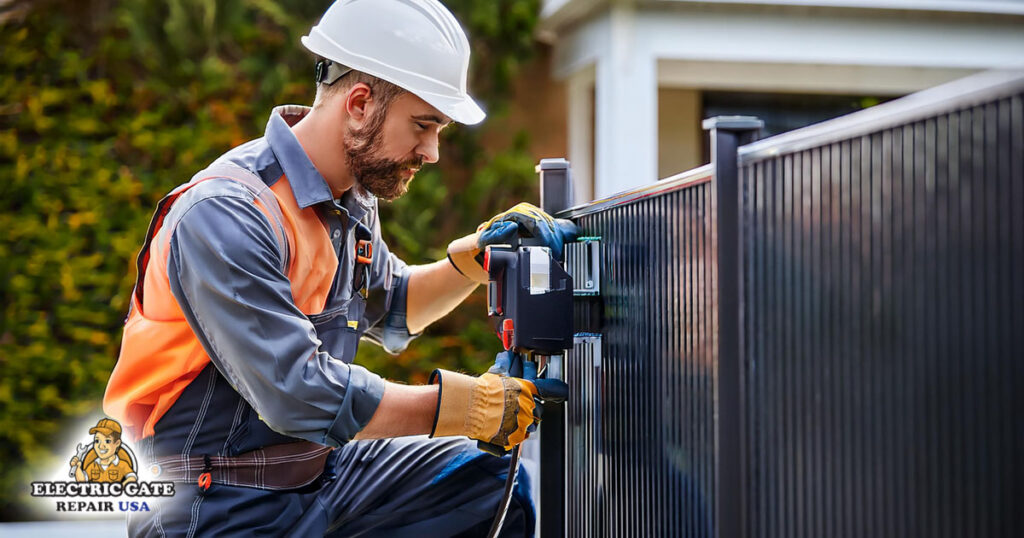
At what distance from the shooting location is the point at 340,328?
1.84 m

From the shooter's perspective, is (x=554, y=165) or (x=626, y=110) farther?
(x=626, y=110)

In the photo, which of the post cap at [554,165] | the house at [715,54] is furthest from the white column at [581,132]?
the post cap at [554,165]

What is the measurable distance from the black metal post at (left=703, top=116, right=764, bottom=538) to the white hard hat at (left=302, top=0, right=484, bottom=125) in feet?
2.04

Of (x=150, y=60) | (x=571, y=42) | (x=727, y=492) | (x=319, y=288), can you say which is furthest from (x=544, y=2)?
(x=727, y=492)

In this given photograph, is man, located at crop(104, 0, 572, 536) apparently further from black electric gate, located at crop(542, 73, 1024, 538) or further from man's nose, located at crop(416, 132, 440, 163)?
black electric gate, located at crop(542, 73, 1024, 538)

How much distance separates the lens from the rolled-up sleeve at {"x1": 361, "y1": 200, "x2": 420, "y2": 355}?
83.2 inches

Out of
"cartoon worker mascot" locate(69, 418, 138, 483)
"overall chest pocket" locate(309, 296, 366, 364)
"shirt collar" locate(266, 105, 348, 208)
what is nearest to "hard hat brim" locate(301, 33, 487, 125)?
"shirt collar" locate(266, 105, 348, 208)

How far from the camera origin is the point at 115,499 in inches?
69.9

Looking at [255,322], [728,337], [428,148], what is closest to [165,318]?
[255,322]

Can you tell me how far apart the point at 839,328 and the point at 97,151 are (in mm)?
3745

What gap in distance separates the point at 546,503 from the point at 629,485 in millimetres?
431

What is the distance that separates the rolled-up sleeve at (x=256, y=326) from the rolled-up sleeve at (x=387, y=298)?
0.58 meters

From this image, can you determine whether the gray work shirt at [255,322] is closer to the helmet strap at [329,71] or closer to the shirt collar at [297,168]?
the shirt collar at [297,168]

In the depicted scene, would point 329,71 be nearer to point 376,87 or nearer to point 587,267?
point 376,87
